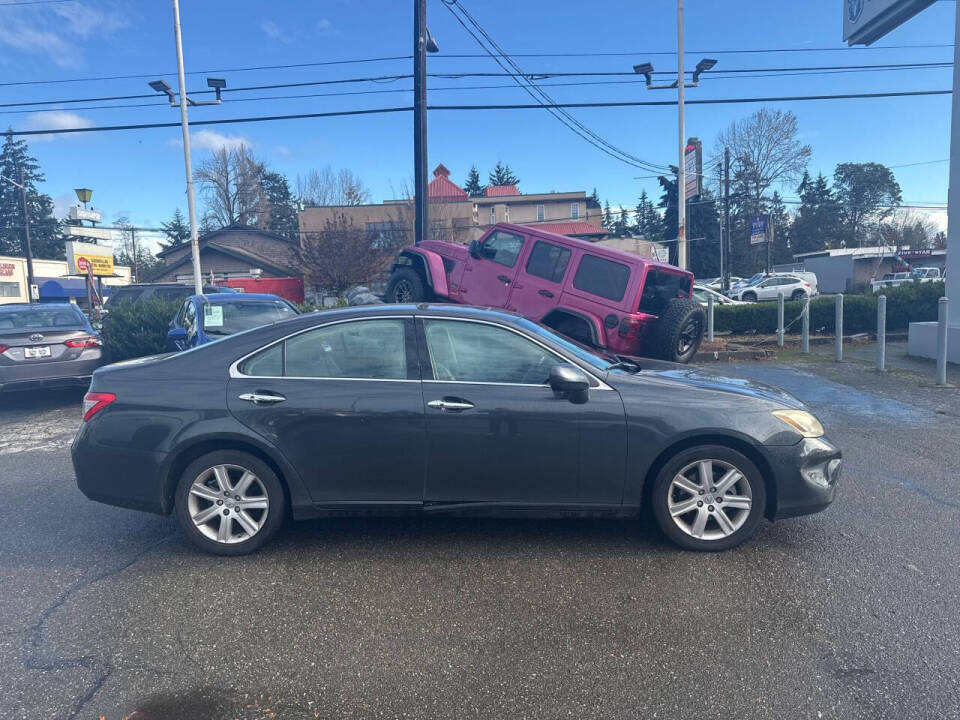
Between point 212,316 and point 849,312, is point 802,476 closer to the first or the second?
point 212,316

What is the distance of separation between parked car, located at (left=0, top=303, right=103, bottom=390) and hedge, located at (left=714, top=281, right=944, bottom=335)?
13.3 meters

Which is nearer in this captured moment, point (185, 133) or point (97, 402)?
point (97, 402)

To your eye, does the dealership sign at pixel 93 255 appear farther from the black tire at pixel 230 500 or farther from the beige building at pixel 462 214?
the black tire at pixel 230 500

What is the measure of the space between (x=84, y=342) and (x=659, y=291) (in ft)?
26.6

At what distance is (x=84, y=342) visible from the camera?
9258 millimetres

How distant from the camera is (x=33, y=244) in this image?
6625 centimetres

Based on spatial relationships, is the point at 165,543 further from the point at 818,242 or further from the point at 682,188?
the point at 818,242

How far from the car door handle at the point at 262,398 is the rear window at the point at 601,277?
606 cm

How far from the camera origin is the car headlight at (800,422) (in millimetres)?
4090

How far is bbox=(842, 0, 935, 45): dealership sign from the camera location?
1333 centimetres

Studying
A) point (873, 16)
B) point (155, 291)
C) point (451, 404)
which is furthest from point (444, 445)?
point (155, 291)

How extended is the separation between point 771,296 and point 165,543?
33.6m

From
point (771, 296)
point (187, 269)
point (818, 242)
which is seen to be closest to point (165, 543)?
point (771, 296)

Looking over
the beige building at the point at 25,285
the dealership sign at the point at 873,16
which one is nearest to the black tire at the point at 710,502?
the dealership sign at the point at 873,16
